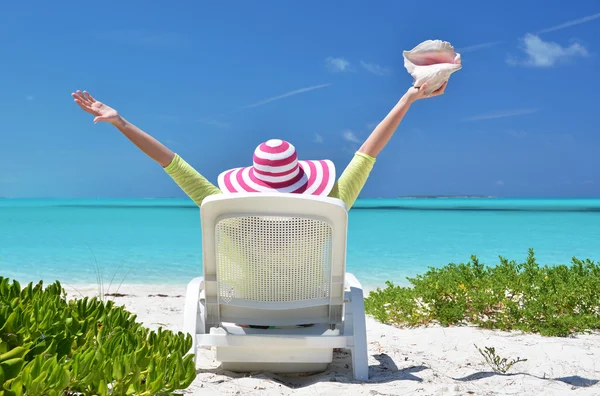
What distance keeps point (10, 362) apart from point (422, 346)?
3.85m

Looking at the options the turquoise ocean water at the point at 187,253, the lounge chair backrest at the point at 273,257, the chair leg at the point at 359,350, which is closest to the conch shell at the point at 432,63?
the lounge chair backrest at the point at 273,257

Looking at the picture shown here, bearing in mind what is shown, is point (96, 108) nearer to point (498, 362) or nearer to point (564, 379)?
point (498, 362)

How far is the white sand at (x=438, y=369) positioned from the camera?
3307 mm

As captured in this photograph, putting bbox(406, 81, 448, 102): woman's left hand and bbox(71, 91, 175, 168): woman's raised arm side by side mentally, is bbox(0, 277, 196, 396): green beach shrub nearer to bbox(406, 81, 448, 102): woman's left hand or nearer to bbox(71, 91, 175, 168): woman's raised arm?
bbox(71, 91, 175, 168): woman's raised arm

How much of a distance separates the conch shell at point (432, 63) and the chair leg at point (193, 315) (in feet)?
6.35

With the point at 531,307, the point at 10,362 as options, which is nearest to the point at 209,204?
the point at 10,362

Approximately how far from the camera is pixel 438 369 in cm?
405

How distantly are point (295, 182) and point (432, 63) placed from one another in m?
1.21

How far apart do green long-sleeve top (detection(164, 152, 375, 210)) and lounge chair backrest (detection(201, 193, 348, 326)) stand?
49cm

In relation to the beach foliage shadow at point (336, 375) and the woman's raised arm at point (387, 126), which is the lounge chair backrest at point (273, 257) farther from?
the woman's raised arm at point (387, 126)

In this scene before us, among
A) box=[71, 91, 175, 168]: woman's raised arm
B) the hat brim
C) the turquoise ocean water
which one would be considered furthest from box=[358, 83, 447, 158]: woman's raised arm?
the turquoise ocean water

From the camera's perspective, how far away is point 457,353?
4.62m

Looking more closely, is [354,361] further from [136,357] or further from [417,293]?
[417,293]

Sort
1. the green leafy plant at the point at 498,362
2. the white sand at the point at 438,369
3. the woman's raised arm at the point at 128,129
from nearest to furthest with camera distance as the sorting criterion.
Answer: the white sand at the point at 438,369 → the woman's raised arm at the point at 128,129 → the green leafy plant at the point at 498,362
